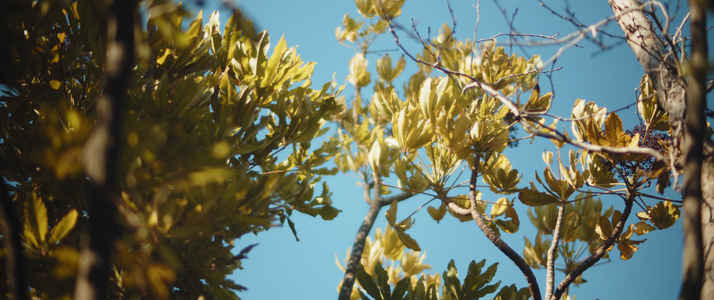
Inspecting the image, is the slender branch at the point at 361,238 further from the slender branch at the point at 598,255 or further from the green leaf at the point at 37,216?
the green leaf at the point at 37,216

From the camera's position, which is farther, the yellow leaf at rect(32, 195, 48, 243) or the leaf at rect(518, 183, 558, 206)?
the leaf at rect(518, 183, 558, 206)

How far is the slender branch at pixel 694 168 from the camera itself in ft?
1.70

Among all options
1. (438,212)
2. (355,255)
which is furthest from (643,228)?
(355,255)

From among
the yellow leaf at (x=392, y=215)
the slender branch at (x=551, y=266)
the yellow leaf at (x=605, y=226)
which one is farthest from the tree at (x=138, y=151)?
the yellow leaf at (x=605, y=226)

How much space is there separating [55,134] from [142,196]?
0.27 metres

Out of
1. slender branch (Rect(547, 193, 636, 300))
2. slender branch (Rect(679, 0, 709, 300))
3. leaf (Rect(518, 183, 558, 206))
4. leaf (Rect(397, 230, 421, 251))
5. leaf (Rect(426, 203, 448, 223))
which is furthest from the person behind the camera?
leaf (Rect(426, 203, 448, 223))

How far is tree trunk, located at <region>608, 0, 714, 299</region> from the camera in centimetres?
54

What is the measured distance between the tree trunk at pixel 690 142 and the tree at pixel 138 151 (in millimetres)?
616

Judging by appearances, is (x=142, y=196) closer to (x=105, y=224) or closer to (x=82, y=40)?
(x=105, y=224)

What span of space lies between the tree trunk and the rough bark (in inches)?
27.0

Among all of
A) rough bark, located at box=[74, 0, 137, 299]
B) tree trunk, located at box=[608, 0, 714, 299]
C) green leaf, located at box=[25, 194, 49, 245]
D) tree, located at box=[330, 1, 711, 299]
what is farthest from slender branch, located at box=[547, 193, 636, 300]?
green leaf, located at box=[25, 194, 49, 245]

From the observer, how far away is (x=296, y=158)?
60.7 inches

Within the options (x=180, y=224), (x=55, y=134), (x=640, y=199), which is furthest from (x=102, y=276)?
(x=640, y=199)

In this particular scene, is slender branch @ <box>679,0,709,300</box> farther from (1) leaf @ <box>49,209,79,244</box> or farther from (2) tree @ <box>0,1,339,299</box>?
(1) leaf @ <box>49,209,79,244</box>
